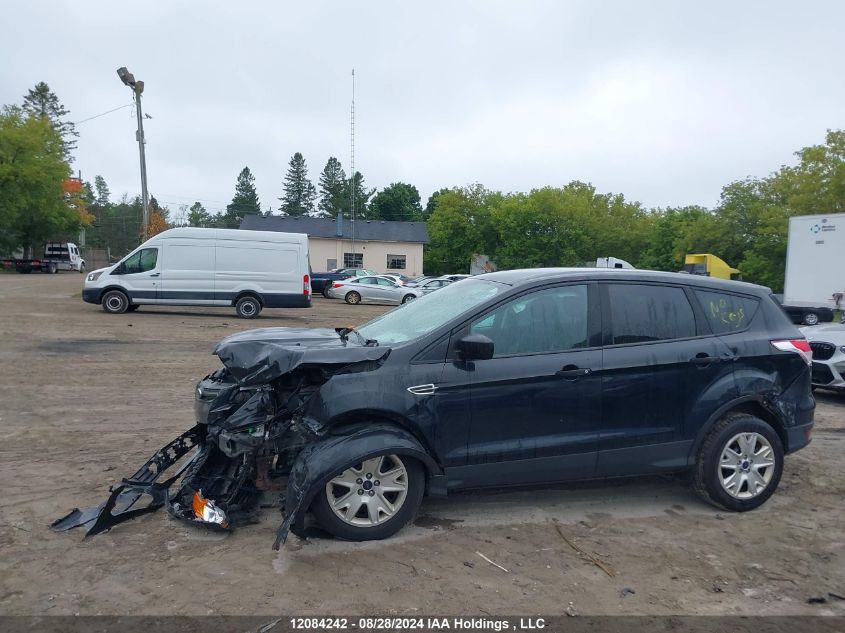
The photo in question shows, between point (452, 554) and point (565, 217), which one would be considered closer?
point (452, 554)

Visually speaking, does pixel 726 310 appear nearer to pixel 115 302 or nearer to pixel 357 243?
pixel 115 302

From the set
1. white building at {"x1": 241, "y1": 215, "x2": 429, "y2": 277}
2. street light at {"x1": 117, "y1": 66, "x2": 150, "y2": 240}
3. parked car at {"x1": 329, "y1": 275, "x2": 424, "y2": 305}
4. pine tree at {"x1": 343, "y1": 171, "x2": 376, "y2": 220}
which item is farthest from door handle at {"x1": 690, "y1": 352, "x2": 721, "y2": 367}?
pine tree at {"x1": 343, "y1": 171, "x2": 376, "y2": 220}

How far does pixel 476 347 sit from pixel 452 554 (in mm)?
1293

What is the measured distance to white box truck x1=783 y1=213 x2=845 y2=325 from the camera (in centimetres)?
2036

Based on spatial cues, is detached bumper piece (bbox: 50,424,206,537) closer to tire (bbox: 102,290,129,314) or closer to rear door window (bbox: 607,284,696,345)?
rear door window (bbox: 607,284,696,345)

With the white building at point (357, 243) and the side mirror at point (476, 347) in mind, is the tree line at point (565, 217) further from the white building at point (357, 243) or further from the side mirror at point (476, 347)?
the side mirror at point (476, 347)

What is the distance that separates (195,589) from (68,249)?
5585 centimetres

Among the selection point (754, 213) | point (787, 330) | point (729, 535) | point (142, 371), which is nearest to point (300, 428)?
point (729, 535)

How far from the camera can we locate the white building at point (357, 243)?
177 feet

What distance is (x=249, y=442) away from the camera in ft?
13.6

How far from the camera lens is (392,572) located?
3762 millimetres

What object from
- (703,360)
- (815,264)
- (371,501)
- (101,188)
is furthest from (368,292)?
(101,188)

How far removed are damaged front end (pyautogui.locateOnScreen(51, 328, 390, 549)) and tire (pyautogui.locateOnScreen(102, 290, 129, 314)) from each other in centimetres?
1450

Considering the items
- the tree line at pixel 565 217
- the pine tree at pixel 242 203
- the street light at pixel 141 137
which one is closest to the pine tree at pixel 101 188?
the pine tree at pixel 242 203
